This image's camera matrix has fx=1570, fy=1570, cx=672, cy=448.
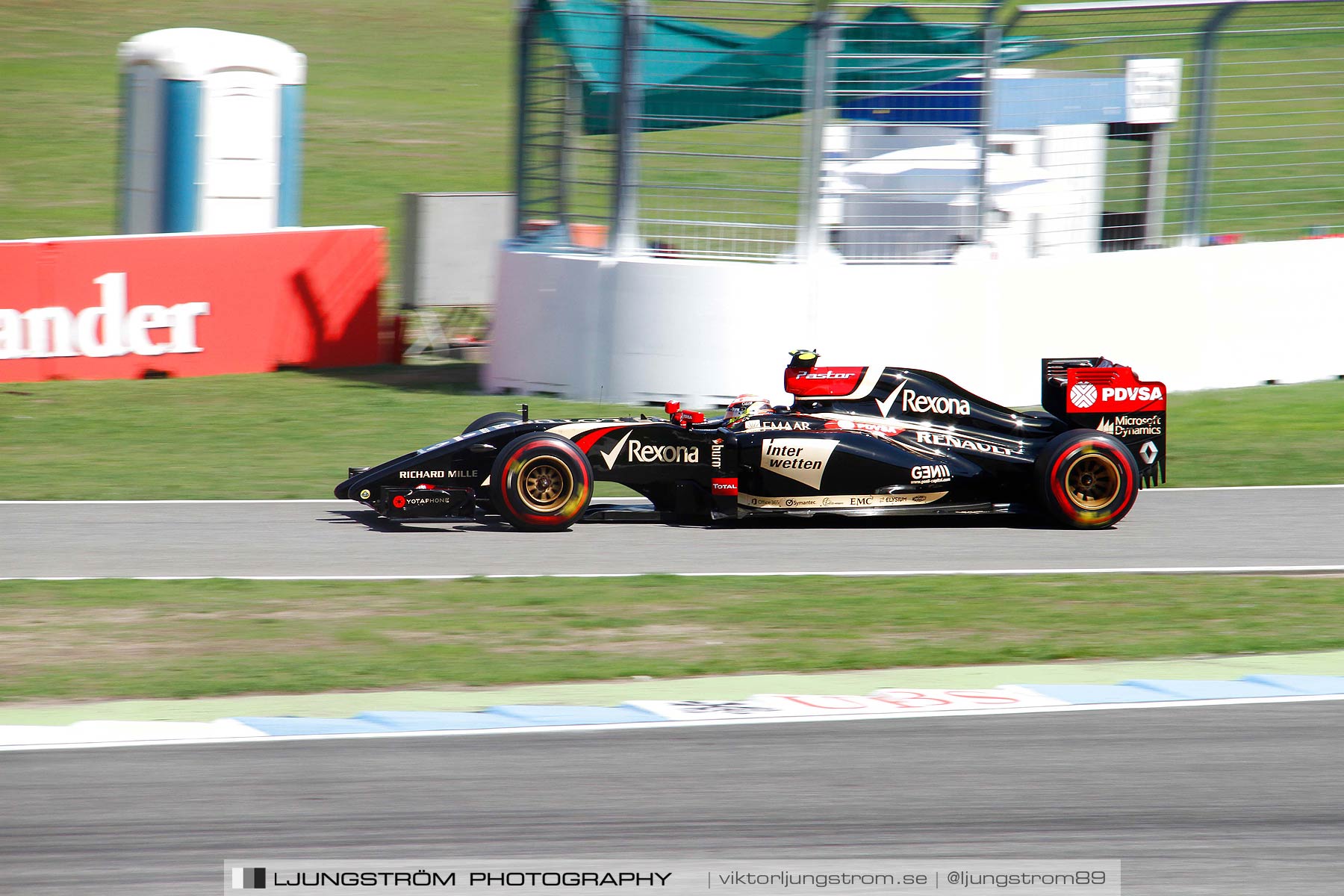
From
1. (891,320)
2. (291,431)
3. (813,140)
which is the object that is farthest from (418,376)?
(891,320)

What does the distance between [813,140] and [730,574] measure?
23.4 feet

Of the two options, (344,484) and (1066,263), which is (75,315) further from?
(1066,263)

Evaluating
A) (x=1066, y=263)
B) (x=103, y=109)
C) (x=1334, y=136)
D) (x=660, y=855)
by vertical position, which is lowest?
(x=660, y=855)

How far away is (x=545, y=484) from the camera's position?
10.0 metres

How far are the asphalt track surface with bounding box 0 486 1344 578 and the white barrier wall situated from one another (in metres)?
4.20

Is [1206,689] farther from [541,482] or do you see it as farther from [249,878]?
[541,482]

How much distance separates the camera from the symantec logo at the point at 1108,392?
10.7 meters

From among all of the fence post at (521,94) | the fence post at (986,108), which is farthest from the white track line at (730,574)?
the fence post at (521,94)

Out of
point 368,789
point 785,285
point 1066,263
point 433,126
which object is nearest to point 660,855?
point 368,789

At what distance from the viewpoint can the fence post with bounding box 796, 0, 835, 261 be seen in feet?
49.3

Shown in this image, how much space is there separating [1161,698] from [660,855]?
9.16 ft

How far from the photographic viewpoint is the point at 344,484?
32.8 ft

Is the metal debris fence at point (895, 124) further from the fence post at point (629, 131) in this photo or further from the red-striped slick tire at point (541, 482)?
the red-striped slick tire at point (541, 482)

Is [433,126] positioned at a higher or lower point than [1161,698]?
higher
